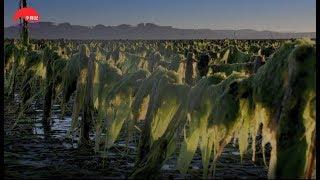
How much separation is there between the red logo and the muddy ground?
1202 inches

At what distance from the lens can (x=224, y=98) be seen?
9180 millimetres

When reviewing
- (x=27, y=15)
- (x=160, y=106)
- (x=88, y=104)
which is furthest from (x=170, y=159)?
(x=27, y=15)

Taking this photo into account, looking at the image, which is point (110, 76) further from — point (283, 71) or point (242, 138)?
point (283, 71)

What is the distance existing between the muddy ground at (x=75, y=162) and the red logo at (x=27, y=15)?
30.5 meters

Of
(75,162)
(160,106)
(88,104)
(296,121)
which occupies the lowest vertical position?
(75,162)

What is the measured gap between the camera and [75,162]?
1290cm

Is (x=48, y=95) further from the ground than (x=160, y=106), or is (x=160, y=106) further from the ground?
(x=160, y=106)

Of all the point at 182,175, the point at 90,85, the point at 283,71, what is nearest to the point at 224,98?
the point at 283,71

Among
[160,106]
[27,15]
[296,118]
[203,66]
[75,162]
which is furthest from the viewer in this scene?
[27,15]

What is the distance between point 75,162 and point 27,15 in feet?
117

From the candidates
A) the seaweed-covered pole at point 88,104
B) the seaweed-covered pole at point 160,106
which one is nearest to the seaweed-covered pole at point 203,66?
the seaweed-covered pole at point 88,104

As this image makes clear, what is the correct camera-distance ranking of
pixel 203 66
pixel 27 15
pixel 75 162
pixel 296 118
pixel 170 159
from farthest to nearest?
pixel 27 15, pixel 203 66, pixel 170 159, pixel 75 162, pixel 296 118

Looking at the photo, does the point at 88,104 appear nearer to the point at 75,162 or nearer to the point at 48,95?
the point at 75,162

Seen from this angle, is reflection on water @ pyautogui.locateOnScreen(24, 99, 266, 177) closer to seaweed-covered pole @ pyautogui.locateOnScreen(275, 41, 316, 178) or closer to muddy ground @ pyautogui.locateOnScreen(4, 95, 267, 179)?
muddy ground @ pyautogui.locateOnScreen(4, 95, 267, 179)
